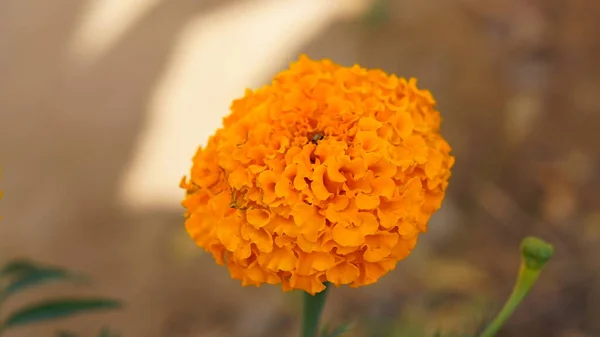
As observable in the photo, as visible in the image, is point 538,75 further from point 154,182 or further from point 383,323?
point 154,182

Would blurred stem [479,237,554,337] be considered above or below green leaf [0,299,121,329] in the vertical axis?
below

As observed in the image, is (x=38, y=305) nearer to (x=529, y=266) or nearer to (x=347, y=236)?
(x=347, y=236)

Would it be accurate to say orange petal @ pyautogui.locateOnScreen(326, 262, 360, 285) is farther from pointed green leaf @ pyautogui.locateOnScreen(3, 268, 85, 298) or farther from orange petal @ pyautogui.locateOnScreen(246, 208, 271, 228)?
pointed green leaf @ pyautogui.locateOnScreen(3, 268, 85, 298)

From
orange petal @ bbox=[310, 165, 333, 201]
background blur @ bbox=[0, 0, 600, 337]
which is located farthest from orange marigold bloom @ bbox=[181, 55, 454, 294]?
background blur @ bbox=[0, 0, 600, 337]

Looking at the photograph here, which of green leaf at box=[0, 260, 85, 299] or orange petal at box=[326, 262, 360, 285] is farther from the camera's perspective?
green leaf at box=[0, 260, 85, 299]

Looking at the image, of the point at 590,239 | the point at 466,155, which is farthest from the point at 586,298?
the point at 466,155

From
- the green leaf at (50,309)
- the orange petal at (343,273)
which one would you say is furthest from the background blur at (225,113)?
the orange petal at (343,273)
